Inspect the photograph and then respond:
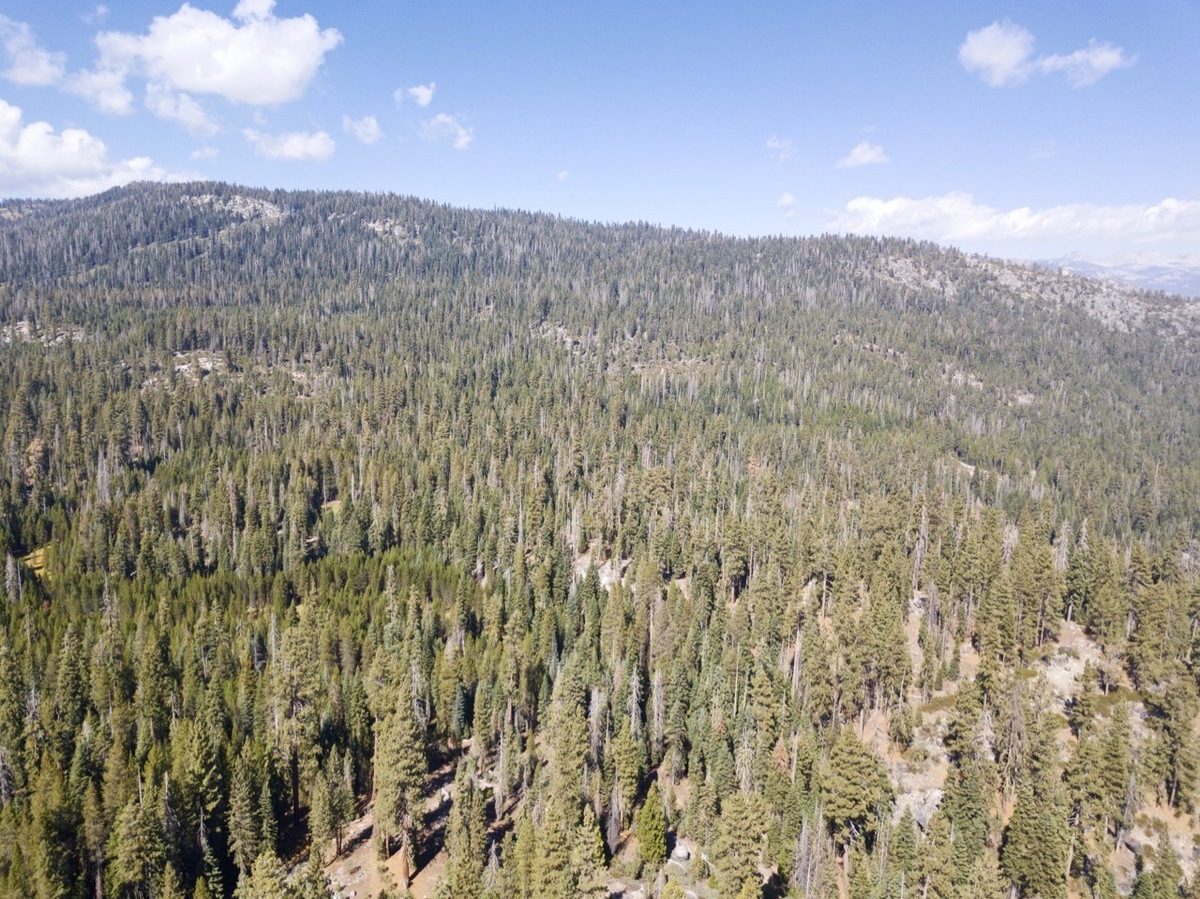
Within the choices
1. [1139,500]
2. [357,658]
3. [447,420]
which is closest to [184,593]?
[357,658]

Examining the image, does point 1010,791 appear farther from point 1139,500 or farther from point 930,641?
point 1139,500

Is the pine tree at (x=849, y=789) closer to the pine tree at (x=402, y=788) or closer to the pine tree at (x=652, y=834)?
the pine tree at (x=652, y=834)

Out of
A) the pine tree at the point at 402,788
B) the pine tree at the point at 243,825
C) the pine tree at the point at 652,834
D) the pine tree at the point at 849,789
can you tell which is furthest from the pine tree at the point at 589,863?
the pine tree at the point at 243,825

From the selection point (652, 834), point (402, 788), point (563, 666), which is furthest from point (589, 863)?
Result: point (563, 666)

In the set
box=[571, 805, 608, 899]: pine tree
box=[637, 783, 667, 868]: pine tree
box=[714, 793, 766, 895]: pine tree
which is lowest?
box=[637, 783, 667, 868]: pine tree

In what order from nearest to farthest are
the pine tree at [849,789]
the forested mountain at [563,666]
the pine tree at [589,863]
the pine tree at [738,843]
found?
1. the pine tree at [589,863]
2. the pine tree at [738,843]
3. the forested mountain at [563,666]
4. the pine tree at [849,789]

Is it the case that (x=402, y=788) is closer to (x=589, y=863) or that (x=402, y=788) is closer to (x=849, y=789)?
(x=589, y=863)

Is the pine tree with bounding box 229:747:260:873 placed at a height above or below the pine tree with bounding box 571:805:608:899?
below

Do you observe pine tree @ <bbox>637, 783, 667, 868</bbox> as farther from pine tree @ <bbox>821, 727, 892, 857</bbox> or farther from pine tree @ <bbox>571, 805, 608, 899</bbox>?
pine tree @ <bbox>821, 727, 892, 857</bbox>

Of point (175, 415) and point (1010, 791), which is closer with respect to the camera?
point (1010, 791)

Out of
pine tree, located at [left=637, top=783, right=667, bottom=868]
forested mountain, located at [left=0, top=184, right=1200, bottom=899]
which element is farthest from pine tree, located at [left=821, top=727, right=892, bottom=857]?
pine tree, located at [left=637, top=783, right=667, bottom=868]

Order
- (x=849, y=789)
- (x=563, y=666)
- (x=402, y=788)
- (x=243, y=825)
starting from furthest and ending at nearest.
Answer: (x=563, y=666) < (x=849, y=789) < (x=402, y=788) < (x=243, y=825)
